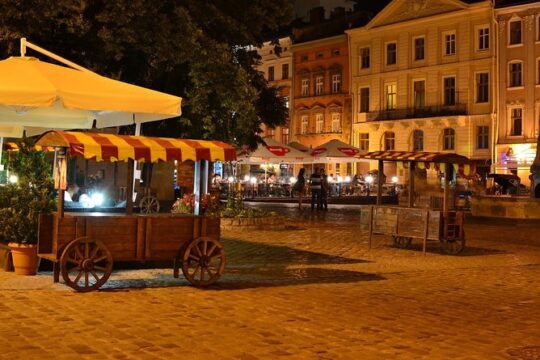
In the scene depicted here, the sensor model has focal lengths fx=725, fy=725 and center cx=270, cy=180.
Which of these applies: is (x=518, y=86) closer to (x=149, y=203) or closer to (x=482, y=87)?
(x=482, y=87)

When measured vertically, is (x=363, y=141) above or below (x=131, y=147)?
above

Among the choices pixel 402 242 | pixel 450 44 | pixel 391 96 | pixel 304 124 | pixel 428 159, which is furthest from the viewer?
pixel 304 124

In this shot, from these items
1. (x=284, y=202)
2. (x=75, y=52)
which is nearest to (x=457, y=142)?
(x=284, y=202)

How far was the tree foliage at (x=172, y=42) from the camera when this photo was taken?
15.8m

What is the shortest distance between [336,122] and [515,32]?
16162 mm

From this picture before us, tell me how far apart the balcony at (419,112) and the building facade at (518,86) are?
9.84 feet

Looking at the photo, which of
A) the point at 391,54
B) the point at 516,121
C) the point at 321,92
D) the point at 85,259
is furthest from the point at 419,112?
the point at 85,259

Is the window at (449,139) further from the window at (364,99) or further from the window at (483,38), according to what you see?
the window at (364,99)

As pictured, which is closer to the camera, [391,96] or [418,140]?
[418,140]

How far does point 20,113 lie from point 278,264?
523 centimetres

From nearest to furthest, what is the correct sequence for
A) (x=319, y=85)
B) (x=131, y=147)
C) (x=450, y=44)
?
(x=131, y=147), (x=450, y=44), (x=319, y=85)

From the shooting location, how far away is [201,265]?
10180mm

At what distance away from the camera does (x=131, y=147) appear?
940 centimetres

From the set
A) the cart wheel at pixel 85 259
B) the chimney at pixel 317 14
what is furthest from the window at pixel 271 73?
the cart wheel at pixel 85 259
